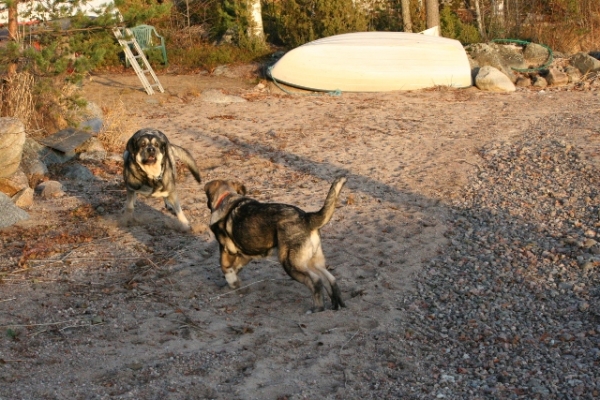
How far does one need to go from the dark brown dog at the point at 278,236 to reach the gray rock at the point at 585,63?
525 inches

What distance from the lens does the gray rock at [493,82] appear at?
17.0 meters

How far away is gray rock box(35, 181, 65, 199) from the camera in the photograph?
1050 centimetres

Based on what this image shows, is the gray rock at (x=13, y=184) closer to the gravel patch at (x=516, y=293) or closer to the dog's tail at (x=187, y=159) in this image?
the dog's tail at (x=187, y=159)

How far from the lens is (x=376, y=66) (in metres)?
17.3

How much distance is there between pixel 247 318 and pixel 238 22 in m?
16.9

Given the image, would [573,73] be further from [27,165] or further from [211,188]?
[211,188]

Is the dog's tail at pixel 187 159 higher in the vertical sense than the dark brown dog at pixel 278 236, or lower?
higher

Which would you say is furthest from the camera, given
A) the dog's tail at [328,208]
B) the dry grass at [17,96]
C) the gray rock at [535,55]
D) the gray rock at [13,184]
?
the gray rock at [535,55]

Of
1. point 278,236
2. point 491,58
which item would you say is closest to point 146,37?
point 491,58

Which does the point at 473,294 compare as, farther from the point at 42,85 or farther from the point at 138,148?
the point at 42,85

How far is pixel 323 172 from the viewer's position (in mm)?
11453

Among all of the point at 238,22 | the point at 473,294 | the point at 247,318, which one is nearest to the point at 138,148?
the point at 247,318

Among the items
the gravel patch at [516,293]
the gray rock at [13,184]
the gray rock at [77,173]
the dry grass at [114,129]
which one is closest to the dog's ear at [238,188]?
the gravel patch at [516,293]

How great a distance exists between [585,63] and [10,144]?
1342 cm
